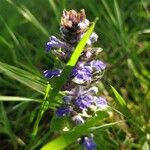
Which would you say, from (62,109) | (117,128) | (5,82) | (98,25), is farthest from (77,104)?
(98,25)

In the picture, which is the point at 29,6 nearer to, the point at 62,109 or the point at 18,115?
the point at 18,115

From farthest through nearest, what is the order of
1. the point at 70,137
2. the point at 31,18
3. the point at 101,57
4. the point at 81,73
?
1. the point at 101,57
2. the point at 31,18
3. the point at 81,73
4. the point at 70,137

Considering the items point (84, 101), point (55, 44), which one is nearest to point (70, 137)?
point (84, 101)

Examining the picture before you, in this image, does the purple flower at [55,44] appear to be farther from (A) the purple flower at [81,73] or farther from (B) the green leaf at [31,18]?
(B) the green leaf at [31,18]

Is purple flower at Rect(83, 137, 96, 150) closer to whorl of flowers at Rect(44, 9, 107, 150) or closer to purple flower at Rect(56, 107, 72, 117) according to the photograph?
whorl of flowers at Rect(44, 9, 107, 150)

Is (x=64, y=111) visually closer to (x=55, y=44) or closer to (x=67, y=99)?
(x=67, y=99)

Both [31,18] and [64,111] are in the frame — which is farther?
[31,18]

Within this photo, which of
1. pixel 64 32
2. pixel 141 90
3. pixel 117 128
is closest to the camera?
pixel 64 32
